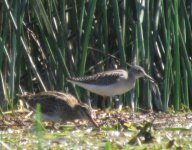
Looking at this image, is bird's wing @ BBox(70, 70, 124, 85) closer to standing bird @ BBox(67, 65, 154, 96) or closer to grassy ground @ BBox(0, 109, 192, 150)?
standing bird @ BBox(67, 65, 154, 96)

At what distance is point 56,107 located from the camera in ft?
34.3

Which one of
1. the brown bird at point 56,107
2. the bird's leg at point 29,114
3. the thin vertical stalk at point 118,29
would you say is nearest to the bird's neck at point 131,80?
the thin vertical stalk at point 118,29

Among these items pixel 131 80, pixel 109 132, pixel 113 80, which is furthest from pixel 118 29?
pixel 109 132

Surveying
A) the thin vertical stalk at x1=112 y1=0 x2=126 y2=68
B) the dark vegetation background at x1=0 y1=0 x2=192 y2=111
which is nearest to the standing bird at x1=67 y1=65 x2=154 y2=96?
the dark vegetation background at x1=0 y1=0 x2=192 y2=111

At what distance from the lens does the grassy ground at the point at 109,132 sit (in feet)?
26.8

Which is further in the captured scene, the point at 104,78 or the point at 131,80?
the point at 104,78

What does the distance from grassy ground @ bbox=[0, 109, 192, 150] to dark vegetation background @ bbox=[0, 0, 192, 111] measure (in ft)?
2.17

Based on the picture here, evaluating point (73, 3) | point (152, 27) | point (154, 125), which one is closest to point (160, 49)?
point (152, 27)

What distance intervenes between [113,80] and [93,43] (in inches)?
47.7

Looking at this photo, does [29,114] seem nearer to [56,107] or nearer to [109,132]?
[56,107]

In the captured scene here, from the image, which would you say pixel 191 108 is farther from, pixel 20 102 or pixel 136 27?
pixel 20 102

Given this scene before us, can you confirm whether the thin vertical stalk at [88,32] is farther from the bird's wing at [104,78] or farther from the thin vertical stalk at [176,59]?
the thin vertical stalk at [176,59]

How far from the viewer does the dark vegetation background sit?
10.7 meters

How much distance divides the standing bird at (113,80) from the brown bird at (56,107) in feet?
4.45
